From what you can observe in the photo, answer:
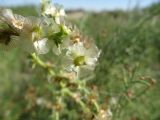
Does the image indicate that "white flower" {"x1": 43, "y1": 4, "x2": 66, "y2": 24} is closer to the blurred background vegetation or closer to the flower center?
the flower center

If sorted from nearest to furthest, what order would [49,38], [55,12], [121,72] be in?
[49,38] → [55,12] → [121,72]

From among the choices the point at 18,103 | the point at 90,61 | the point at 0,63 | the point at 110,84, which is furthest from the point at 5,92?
the point at 90,61

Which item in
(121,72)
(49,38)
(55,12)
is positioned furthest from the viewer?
(121,72)

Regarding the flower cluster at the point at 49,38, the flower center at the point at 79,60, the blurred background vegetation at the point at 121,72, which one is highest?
the flower cluster at the point at 49,38

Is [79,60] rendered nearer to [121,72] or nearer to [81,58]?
[81,58]

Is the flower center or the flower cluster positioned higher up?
the flower cluster

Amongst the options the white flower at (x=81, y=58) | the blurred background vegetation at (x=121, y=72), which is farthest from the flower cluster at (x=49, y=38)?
the blurred background vegetation at (x=121, y=72)

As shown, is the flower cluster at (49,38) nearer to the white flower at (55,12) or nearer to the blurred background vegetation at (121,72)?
the white flower at (55,12)

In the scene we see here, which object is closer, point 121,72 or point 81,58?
point 81,58

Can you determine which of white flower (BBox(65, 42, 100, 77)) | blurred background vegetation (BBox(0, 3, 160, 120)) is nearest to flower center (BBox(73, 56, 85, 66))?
white flower (BBox(65, 42, 100, 77))

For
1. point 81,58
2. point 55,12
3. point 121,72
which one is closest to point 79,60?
point 81,58

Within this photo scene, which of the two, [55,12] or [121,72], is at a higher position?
[55,12]
